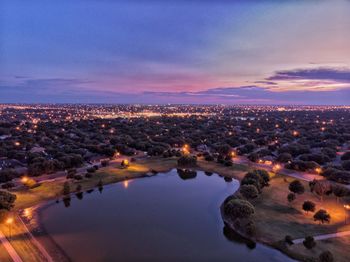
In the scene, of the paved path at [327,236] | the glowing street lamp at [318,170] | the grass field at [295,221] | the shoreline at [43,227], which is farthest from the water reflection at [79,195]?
the glowing street lamp at [318,170]

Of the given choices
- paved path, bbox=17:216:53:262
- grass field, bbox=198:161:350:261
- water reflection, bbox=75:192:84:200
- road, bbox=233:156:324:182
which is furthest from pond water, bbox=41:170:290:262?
road, bbox=233:156:324:182

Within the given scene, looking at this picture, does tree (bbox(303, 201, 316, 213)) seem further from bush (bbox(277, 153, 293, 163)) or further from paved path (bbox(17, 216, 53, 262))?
paved path (bbox(17, 216, 53, 262))

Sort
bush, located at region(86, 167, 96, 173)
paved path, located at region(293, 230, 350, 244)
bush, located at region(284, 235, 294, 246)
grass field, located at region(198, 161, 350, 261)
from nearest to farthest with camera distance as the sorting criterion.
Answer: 1. grass field, located at region(198, 161, 350, 261)
2. bush, located at region(284, 235, 294, 246)
3. paved path, located at region(293, 230, 350, 244)
4. bush, located at region(86, 167, 96, 173)

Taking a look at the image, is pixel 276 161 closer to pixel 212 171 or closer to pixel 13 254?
pixel 212 171

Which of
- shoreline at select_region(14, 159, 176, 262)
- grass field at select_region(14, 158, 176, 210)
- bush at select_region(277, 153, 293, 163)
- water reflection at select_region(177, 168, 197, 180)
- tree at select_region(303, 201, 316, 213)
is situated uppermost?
bush at select_region(277, 153, 293, 163)

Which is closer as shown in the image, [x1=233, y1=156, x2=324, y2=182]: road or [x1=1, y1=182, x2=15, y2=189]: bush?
[x1=1, y1=182, x2=15, y2=189]: bush
